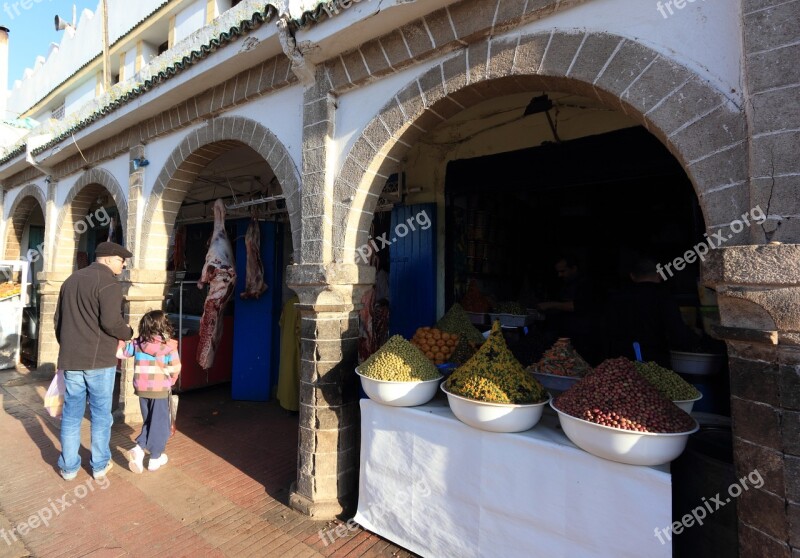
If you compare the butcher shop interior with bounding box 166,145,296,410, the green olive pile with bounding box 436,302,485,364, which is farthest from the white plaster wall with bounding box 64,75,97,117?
the green olive pile with bounding box 436,302,485,364

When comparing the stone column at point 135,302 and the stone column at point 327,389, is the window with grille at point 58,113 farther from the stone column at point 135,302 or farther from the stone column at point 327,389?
the stone column at point 327,389

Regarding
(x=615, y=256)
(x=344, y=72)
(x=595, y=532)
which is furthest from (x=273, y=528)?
(x=615, y=256)

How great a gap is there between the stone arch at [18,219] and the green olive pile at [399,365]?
941 centimetres

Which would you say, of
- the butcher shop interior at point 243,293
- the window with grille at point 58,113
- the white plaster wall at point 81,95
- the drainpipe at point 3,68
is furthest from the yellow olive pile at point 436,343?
the drainpipe at point 3,68

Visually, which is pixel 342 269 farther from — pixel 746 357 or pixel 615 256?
pixel 615 256

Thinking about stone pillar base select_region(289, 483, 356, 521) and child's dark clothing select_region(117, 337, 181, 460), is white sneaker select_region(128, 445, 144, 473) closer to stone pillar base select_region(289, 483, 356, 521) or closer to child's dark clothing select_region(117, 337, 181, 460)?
child's dark clothing select_region(117, 337, 181, 460)

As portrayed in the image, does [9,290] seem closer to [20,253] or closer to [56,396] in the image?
[20,253]

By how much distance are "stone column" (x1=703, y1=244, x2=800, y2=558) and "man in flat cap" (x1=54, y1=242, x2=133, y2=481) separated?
460 centimetres

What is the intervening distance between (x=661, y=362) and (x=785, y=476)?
168 centimetres

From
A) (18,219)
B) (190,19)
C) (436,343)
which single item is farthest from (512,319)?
(18,219)

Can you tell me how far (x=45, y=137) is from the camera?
25.6ft

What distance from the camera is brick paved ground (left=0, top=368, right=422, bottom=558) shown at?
3.04 metres

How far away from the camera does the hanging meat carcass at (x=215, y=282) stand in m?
6.01

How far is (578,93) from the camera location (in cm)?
265
